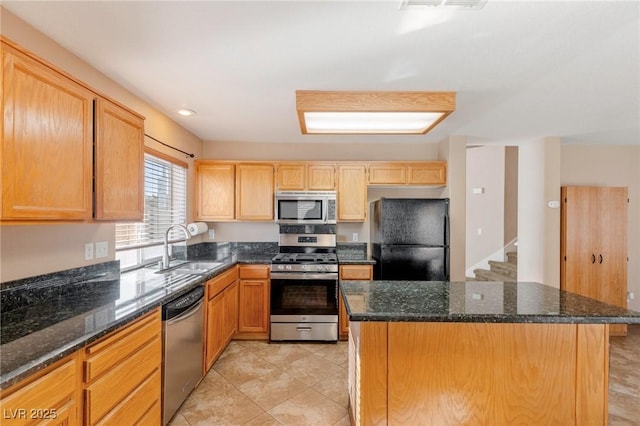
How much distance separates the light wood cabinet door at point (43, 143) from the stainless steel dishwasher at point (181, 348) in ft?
2.78

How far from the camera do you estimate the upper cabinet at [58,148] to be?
121 cm

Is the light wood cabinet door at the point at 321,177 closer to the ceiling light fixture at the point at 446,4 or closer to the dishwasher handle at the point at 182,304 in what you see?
the dishwasher handle at the point at 182,304

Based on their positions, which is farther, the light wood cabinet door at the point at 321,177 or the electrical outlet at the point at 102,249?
the light wood cabinet door at the point at 321,177

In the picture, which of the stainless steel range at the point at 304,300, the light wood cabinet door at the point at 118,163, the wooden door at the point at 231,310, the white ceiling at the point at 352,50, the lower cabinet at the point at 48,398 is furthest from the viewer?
the stainless steel range at the point at 304,300

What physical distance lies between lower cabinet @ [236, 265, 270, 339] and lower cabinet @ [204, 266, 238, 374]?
8cm

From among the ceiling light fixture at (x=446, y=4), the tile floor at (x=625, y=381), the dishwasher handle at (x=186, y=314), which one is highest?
the ceiling light fixture at (x=446, y=4)

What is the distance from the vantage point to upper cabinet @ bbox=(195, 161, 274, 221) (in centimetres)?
371

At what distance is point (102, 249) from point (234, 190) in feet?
5.79

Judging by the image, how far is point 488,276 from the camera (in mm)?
5211

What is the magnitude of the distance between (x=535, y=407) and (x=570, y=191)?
3.34 m

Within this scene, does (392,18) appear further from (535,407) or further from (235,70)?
(535,407)

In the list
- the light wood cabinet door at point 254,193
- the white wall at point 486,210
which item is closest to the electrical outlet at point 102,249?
the light wood cabinet door at point 254,193

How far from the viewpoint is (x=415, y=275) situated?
327 centimetres

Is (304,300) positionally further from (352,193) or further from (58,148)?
(58,148)
